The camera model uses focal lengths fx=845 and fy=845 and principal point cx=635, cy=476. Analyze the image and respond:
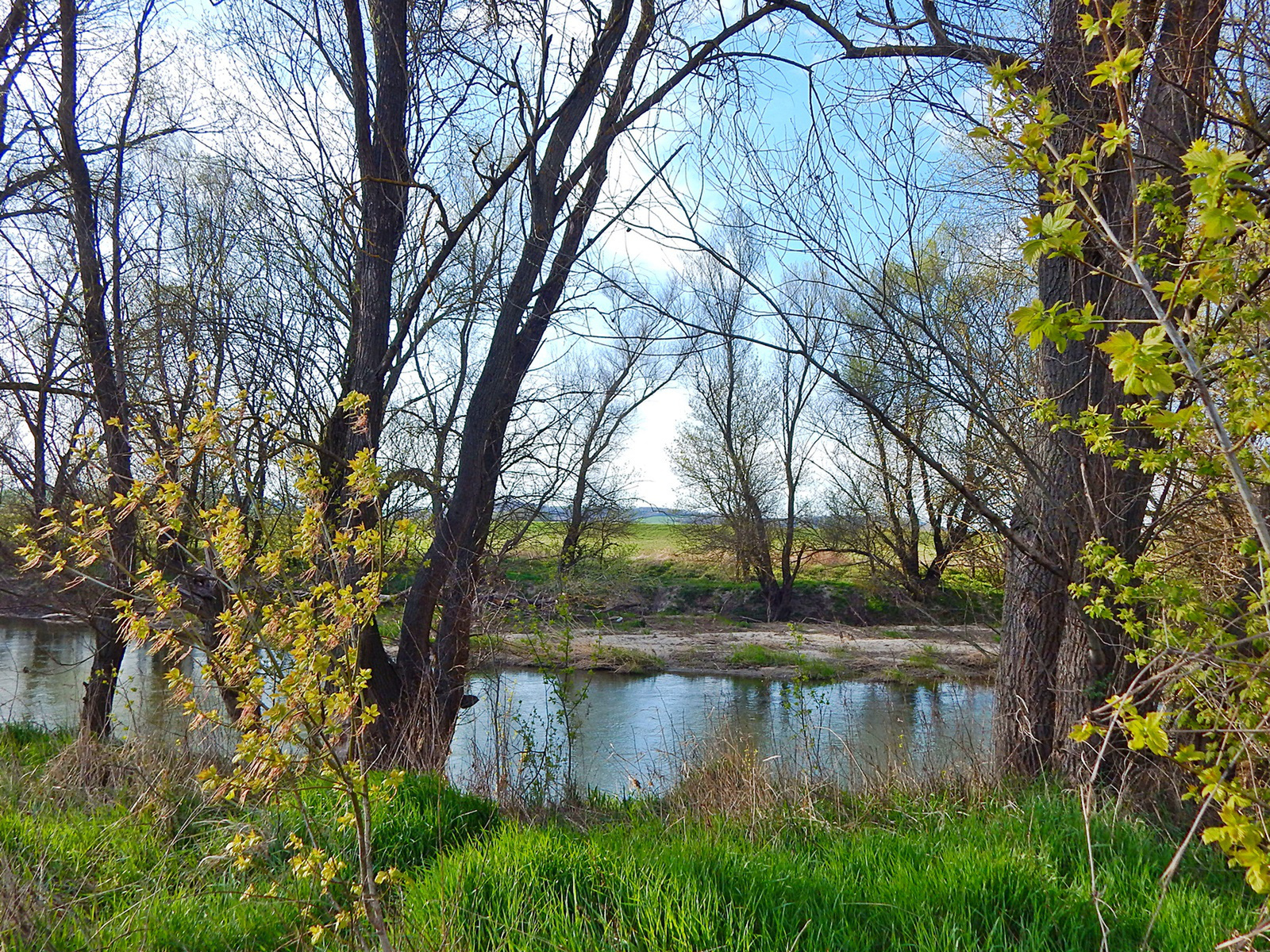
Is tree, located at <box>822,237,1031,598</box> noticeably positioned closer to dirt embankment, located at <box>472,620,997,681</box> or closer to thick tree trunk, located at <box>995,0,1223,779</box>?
thick tree trunk, located at <box>995,0,1223,779</box>

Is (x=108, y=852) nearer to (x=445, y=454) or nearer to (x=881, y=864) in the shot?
(x=881, y=864)

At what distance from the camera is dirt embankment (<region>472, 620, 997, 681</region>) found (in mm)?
16281

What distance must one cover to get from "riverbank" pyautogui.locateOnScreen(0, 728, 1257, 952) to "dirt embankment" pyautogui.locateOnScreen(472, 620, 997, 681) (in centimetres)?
1037

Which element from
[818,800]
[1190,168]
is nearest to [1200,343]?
[1190,168]

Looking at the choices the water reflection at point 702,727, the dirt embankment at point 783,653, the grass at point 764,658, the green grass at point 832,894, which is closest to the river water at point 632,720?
the water reflection at point 702,727

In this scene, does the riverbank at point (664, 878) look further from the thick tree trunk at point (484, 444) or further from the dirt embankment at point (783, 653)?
the dirt embankment at point (783, 653)

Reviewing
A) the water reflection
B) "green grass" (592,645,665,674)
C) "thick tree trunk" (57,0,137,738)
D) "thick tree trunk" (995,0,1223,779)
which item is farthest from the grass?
"thick tree trunk" (57,0,137,738)

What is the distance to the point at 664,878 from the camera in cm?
299

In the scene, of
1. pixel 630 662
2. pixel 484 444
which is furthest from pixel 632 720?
pixel 484 444

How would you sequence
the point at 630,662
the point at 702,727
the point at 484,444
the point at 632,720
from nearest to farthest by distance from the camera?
1. the point at 484,444
2. the point at 702,727
3. the point at 632,720
4. the point at 630,662

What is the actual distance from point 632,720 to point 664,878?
359 inches

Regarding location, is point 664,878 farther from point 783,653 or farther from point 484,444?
point 783,653

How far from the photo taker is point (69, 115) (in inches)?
276

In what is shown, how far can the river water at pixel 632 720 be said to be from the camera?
548 cm
